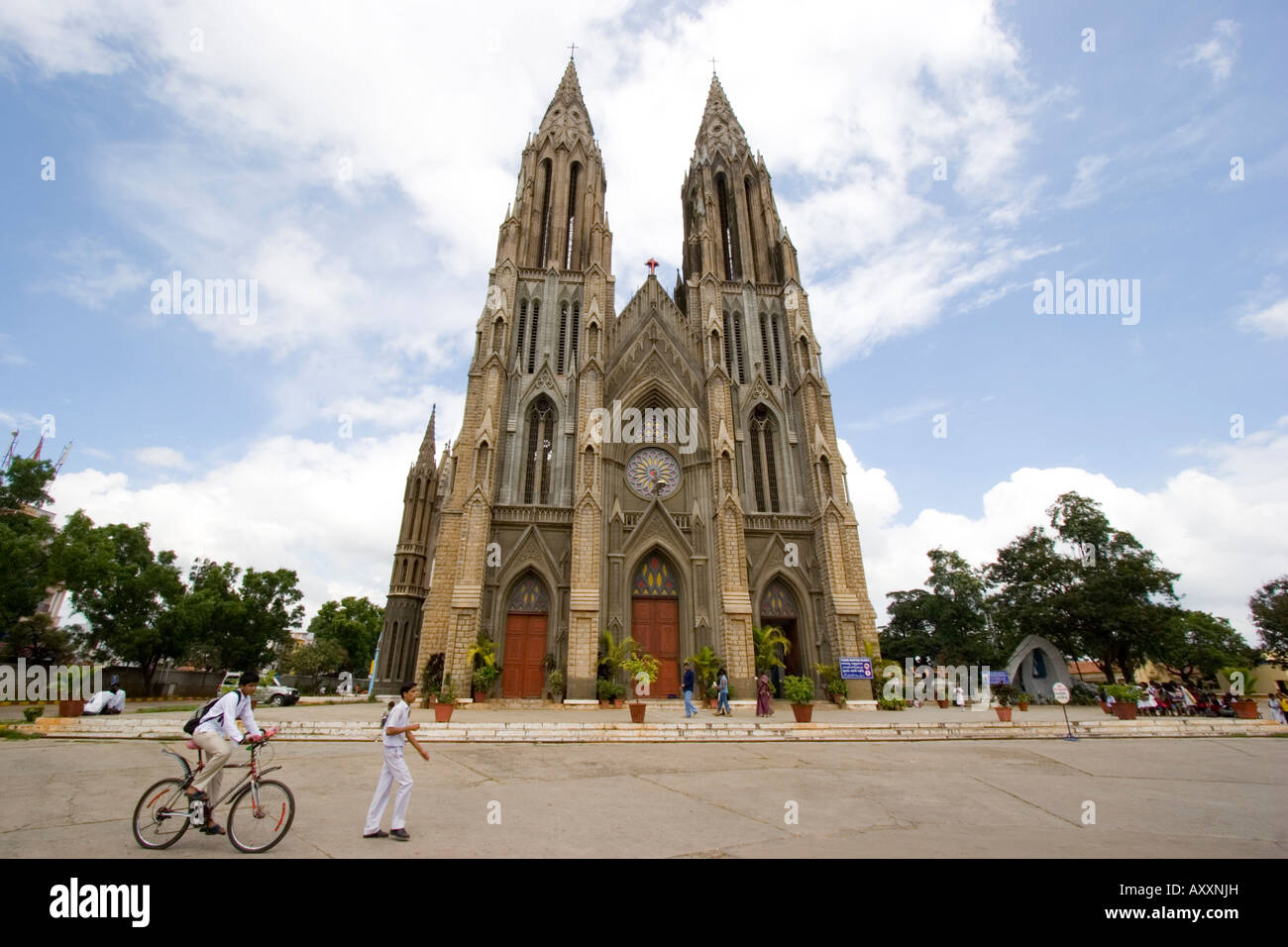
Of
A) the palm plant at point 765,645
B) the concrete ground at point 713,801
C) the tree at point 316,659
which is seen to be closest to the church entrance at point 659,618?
the palm plant at point 765,645

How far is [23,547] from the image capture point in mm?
25000

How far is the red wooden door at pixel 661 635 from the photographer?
23.3m

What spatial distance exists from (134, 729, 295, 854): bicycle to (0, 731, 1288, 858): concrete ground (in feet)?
0.45

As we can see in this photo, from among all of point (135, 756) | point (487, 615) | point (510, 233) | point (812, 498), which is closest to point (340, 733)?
point (135, 756)

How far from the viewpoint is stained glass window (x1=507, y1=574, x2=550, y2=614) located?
77.7 ft

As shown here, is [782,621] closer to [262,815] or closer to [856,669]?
[856,669]

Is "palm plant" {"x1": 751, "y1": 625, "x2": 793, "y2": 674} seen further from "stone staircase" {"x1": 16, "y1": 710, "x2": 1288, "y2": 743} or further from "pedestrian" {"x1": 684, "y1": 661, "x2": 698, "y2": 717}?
"stone staircase" {"x1": 16, "y1": 710, "x2": 1288, "y2": 743}

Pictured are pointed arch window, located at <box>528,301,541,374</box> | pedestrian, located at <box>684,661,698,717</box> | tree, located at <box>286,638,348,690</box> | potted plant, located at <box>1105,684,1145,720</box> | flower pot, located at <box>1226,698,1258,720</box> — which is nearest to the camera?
potted plant, located at <box>1105,684,1145,720</box>

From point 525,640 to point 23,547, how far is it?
22280mm

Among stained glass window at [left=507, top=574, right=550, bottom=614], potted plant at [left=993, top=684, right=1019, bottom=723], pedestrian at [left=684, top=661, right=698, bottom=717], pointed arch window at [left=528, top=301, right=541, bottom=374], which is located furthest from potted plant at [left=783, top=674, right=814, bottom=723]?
pointed arch window at [left=528, top=301, right=541, bottom=374]

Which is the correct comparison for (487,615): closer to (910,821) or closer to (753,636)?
(753,636)

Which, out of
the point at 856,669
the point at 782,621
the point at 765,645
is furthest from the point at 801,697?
the point at 782,621

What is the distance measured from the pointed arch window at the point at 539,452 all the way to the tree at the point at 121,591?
66.1ft
